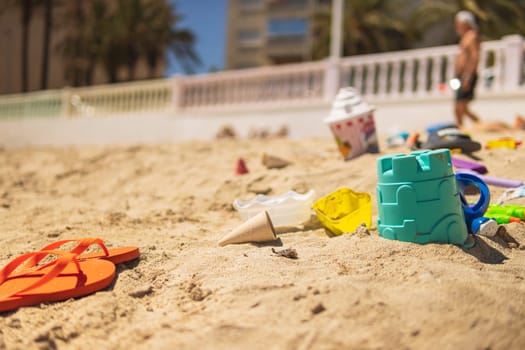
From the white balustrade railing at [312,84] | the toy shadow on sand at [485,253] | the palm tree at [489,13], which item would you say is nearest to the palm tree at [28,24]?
the white balustrade railing at [312,84]

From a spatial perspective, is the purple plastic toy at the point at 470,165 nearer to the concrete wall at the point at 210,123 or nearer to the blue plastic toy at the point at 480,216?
the blue plastic toy at the point at 480,216

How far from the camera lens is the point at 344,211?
2.64m

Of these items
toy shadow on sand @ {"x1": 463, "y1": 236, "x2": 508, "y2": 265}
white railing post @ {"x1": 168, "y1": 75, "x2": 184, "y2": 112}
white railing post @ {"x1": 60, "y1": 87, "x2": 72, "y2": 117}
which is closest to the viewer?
toy shadow on sand @ {"x1": 463, "y1": 236, "x2": 508, "y2": 265}

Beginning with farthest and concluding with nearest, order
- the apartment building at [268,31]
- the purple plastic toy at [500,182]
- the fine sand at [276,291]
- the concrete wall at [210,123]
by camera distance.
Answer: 1. the apartment building at [268,31]
2. the concrete wall at [210,123]
3. the purple plastic toy at [500,182]
4. the fine sand at [276,291]

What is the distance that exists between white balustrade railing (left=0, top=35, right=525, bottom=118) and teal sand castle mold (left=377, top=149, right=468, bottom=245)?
210 inches

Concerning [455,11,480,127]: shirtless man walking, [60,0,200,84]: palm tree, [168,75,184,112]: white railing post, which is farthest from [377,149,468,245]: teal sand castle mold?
[60,0,200,84]: palm tree

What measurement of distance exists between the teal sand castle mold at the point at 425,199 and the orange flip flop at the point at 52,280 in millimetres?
1262

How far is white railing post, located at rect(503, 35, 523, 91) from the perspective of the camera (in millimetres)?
6574

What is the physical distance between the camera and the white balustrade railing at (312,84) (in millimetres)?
6797

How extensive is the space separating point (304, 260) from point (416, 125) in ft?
19.1

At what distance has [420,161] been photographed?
2061mm

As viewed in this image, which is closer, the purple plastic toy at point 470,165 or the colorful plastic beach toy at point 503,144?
the purple plastic toy at point 470,165

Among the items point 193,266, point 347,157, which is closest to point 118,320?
point 193,266

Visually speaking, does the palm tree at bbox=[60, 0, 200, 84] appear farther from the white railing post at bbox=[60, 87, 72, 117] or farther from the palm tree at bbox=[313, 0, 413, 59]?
the white railing post at bbox=[60, 87, 72, 117]
